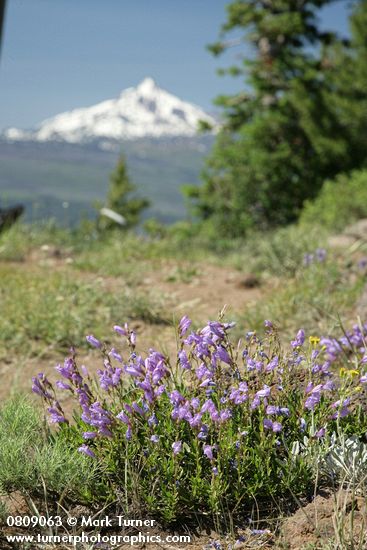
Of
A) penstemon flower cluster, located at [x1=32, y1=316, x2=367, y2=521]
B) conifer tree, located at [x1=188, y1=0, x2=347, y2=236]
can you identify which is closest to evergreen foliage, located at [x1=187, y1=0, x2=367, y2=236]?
conifer tree, located at [x1=188, y1=0, x2=347, y2=236]

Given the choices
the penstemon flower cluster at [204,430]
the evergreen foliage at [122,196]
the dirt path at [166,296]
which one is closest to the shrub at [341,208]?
the dirt path at [166,296]

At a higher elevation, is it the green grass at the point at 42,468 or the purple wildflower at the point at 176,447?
the purple wildflower at the point at 176,447

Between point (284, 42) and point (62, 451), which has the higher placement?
point (284, 42)

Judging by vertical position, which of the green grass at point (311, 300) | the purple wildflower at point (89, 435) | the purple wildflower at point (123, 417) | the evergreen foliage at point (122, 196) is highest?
the purple wildflower at point (123, 417)

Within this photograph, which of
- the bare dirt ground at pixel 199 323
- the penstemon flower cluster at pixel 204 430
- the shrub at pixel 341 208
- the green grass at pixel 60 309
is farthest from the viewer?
the shrub at pixel 341 208

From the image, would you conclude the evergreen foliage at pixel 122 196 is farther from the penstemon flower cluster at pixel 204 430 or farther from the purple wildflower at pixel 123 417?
the purple wildflower at pixel 123 417

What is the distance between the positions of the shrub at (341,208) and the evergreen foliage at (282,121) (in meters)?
4.22

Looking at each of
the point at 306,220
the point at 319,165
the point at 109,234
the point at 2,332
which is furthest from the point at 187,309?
the point at 319,165

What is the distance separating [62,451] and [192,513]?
69 cm

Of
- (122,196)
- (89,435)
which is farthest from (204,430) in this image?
(122,196)

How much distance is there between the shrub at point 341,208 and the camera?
1137 centimetres

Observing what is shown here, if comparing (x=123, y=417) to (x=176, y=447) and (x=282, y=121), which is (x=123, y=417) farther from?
(x=282, y=121)

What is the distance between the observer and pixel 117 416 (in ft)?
9.10

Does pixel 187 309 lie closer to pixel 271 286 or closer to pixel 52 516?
pixel 271 286
